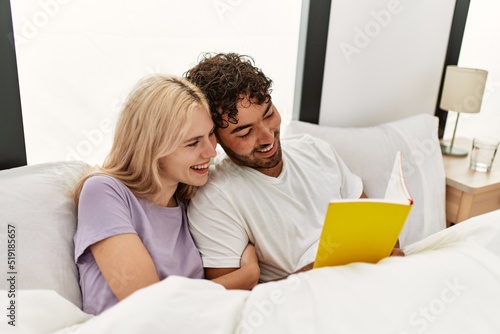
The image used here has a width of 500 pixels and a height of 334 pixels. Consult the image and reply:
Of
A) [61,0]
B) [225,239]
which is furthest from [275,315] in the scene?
[61,0]

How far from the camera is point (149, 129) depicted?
108cm

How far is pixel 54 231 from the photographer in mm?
1091

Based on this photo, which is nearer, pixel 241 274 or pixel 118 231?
pixel 118 231

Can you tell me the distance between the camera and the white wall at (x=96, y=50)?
1312mm

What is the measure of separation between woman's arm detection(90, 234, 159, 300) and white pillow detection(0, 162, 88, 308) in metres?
0.12

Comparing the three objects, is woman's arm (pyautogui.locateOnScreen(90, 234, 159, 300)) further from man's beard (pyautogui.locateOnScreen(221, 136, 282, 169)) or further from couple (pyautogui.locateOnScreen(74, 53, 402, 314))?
man's beard (pyautogui.locateOnScreen(221, 136, 282, 169))

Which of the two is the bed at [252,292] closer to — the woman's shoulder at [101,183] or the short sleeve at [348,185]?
the woman's shoulder at [101,183]

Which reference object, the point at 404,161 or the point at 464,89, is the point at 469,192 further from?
the point at 464,89

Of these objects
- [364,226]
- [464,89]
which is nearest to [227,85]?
[364,226]

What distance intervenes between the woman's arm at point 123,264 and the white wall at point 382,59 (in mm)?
1092

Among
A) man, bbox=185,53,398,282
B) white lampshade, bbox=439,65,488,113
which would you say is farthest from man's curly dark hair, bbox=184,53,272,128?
white lampshade, bbox=439,65,488,113

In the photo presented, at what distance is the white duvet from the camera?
798 mm

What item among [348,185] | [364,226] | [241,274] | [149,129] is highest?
[149,129]

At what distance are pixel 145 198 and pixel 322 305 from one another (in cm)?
52
